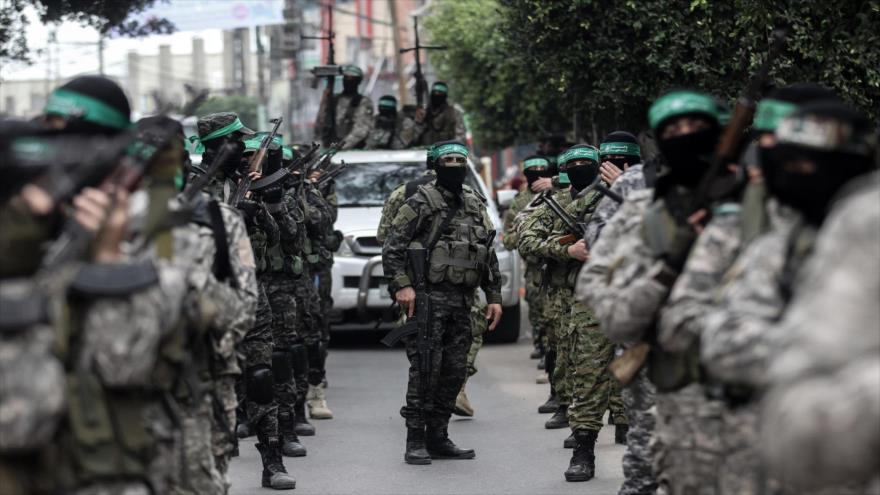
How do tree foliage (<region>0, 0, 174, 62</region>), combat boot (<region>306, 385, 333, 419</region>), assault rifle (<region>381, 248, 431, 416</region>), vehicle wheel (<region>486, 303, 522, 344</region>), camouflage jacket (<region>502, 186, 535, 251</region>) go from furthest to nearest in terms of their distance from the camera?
1. vehicle wheel (<region>486, 303, 522, 344</region>)
2. tree foliage (<region>0, 0, 174, 62</region>)
3. camouflage jacket (<region>502, 186, 535, 251</region>)
4. combat boot (<region>306, 385, 333, 419</region>)
5. assault rifle (<region>381, 248, 431, 416</region>)

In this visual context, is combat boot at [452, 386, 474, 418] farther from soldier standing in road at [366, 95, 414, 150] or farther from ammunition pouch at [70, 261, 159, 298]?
ammunition pouch at [70, 261, 159, 298]

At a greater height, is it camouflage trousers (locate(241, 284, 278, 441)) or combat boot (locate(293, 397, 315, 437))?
camouflage trousers (locate(241, 284, 278, 441))

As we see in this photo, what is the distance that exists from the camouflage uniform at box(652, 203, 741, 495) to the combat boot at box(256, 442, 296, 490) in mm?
3976

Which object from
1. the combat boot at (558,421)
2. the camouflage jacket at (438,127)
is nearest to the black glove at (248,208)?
the combat boot at (558,421)

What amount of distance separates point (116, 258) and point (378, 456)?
235 inches

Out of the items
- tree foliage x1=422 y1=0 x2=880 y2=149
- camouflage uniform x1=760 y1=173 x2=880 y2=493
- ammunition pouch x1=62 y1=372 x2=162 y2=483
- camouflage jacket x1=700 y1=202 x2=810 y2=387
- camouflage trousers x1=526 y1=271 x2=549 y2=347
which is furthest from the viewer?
camouflage trousers x1=526 y1=271 x2=549 y2=347

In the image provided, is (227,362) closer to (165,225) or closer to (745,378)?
(165,225)

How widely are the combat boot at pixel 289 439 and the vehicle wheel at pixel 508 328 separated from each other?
6.78m

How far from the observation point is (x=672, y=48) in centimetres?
1578

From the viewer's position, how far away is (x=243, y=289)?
627cm

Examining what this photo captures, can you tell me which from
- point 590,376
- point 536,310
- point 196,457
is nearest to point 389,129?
point 536,310

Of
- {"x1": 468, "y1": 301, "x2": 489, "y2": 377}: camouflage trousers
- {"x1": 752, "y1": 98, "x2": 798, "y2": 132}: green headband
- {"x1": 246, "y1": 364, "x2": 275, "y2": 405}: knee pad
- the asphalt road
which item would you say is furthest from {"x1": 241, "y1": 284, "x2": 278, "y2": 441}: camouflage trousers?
{"x1": 752, "y1": 98, "x2": 798, "y2": 132}: green headband

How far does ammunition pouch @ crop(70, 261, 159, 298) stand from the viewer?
4.42 metres

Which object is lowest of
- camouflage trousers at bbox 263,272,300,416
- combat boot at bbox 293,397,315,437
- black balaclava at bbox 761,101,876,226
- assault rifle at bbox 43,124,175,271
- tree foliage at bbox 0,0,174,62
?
combat boot at bbox 293,397,315,437
